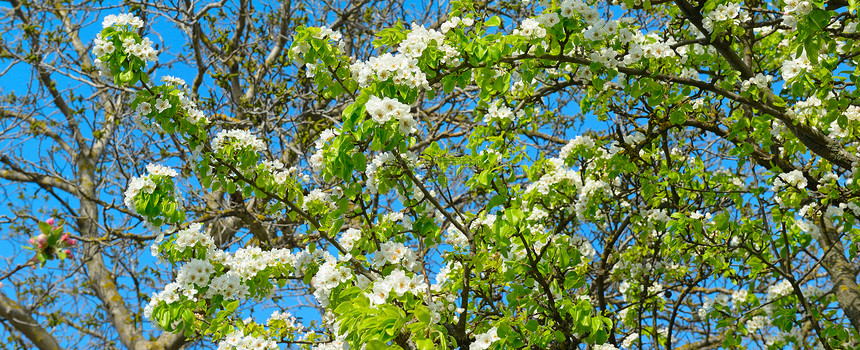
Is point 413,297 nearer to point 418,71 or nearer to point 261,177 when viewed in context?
point 418,71

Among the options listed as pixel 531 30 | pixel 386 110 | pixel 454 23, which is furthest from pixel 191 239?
pixel 531 30

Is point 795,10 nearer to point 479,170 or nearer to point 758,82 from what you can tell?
point 758,82

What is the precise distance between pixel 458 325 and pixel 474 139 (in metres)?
1.05

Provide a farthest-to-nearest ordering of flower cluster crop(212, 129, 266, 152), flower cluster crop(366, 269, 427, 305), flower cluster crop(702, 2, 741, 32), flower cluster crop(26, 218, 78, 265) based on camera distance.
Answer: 1. flower cluster crop(212, 129, 266, 152)
2. flower cluster crop(702, 2, 741, 32)
3. flower cluster crop(366, 269, 427, 305)
4. flower cluster crop(26, 218, 78, 265)

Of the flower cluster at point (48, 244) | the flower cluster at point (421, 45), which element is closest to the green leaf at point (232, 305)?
the flower cluster at point (48, 244)

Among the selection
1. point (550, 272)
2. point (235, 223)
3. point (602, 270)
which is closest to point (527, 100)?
point (550, 272)

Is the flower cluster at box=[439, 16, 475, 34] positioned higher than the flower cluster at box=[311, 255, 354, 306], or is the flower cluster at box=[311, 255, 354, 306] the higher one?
the flower cluster at box=[439, 16, 475, 34]

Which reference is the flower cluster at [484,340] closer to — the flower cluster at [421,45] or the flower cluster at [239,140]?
the flower cluster at [421,45]

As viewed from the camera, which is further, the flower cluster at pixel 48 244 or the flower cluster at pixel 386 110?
the flower cluster at pixel 386 110

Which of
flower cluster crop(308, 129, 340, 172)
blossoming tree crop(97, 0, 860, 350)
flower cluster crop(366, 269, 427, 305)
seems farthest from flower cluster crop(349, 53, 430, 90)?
flower cluster crop(366, 269, 427, 305)

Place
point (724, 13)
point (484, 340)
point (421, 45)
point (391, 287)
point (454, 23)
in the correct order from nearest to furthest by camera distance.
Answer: point (391, 287)
point (421, 45)
point (454, 23)
point (484, 340)
point (724, 13)

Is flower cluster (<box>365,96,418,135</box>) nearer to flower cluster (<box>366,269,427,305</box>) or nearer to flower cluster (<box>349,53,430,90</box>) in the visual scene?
flower cluster (<box>349,53,430,90</box>)

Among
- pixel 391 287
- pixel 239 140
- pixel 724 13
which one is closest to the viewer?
pixel 391 287

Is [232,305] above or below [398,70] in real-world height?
below
